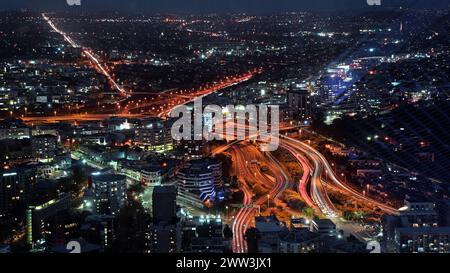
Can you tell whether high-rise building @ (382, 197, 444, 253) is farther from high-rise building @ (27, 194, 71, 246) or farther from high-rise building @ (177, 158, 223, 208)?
high-rise building @ (27, 194, 71, 246)

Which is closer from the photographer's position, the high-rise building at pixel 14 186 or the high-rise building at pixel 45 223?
the high-rise building at pixel 45 223

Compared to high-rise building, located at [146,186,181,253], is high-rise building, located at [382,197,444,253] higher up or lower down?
higher up

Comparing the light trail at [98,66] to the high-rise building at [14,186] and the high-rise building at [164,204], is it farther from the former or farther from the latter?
the high-rise building at [164,204]

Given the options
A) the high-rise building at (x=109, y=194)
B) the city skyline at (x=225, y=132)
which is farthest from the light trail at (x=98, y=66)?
the high-rise building at (x=109, y=194)

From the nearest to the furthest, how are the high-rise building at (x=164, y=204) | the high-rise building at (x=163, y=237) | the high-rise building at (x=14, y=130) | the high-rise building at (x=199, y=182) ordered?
the high-rise building at (x=163, y=237)
the high-rise building at (x=164, y=204)
the high-rise building at (x=199, y=182)
the high-rise building at (x=14, y=130)

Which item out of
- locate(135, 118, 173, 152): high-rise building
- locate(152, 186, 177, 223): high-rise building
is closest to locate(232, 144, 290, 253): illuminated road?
locate(152, 186, 177, 223): high-rise building

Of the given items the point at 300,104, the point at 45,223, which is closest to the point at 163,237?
the point at 45,223

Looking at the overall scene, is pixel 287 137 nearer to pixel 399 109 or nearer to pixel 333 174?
pixel 399 109

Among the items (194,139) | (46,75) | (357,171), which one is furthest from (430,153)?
(46,75)

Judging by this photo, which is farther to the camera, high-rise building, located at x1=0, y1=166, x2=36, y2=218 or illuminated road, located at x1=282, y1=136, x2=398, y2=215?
high-rise building, located at x1=0, y1=166, x2=36, y2=218
